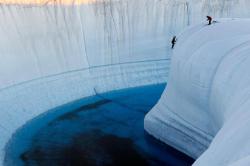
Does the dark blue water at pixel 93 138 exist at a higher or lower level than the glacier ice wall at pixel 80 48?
lower

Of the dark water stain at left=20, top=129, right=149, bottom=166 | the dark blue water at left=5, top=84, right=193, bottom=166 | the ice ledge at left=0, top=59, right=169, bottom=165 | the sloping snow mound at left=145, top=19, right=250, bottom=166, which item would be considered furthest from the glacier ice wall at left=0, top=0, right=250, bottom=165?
the sloping snow mound at left=145, top=19, right=250, bottom=166

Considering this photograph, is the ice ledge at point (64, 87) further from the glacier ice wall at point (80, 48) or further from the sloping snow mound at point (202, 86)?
the sloping snow mound at point (202, 86)

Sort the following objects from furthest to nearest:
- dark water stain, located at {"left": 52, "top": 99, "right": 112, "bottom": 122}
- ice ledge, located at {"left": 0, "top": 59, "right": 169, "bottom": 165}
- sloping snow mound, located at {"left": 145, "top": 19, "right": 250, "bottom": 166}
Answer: dark water stain, located at {"left": 52, "top": 99, "right": 112, "bottom": 122}, ice ledge, located at {"left": 0, "top": 59, "right": 169, "bottom": 165}, sloping snow mound, located at {"left": 145, "top": 19, "right": 250, "bottom": 166}

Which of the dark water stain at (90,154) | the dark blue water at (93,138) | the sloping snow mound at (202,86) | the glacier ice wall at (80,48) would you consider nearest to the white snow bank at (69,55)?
the glacier ice wall at (80,48)

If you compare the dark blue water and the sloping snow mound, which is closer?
the sloping snow mound

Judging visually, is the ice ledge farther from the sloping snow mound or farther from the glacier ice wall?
the sloping snow mound

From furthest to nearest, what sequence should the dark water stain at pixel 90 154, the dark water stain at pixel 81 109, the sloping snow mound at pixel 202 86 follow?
the dark water stain at pixel 81 109 < the dark water stain at pixel 90 154 < the sloping snow mound at pixel 202 86

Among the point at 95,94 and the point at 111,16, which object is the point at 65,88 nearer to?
the point at 95,94

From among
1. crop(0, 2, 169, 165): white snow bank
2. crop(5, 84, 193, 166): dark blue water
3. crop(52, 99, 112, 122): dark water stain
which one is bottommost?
crop(52, 99, 112, 122): dark water stain

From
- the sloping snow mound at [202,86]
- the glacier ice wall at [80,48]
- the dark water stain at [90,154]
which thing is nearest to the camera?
the sloping snow mound at [202,86]
